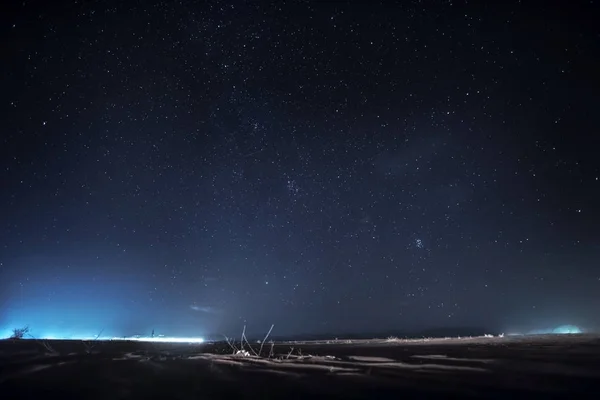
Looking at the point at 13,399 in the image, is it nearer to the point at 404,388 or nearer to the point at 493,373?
the point at 404,388

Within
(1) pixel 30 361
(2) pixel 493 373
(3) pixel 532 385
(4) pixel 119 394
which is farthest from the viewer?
(1) pixel 30 361

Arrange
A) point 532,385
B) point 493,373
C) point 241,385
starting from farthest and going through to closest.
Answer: point 493,373 → point 241,385 → point 532,385

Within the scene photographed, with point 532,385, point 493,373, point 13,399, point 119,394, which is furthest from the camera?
point 493,373

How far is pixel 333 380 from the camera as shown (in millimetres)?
9977

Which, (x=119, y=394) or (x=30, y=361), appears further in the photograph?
(x=30, y=361)

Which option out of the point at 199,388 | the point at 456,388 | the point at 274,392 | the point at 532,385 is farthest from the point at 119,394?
the point at 532,385

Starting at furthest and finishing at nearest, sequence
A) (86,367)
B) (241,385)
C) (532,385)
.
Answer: (86,367) < (241,385) < (532,385)

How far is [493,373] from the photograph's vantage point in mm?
10758

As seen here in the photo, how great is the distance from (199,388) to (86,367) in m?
6.29

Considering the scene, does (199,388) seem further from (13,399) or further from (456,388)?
(456,388)

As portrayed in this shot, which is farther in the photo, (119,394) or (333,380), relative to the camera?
(333,380)

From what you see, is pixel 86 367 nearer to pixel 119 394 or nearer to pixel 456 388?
pixel 119 394

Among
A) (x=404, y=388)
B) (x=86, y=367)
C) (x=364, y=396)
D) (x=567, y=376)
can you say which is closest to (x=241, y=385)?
(x=364, y=396)

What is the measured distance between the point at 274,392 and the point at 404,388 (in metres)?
3.12
